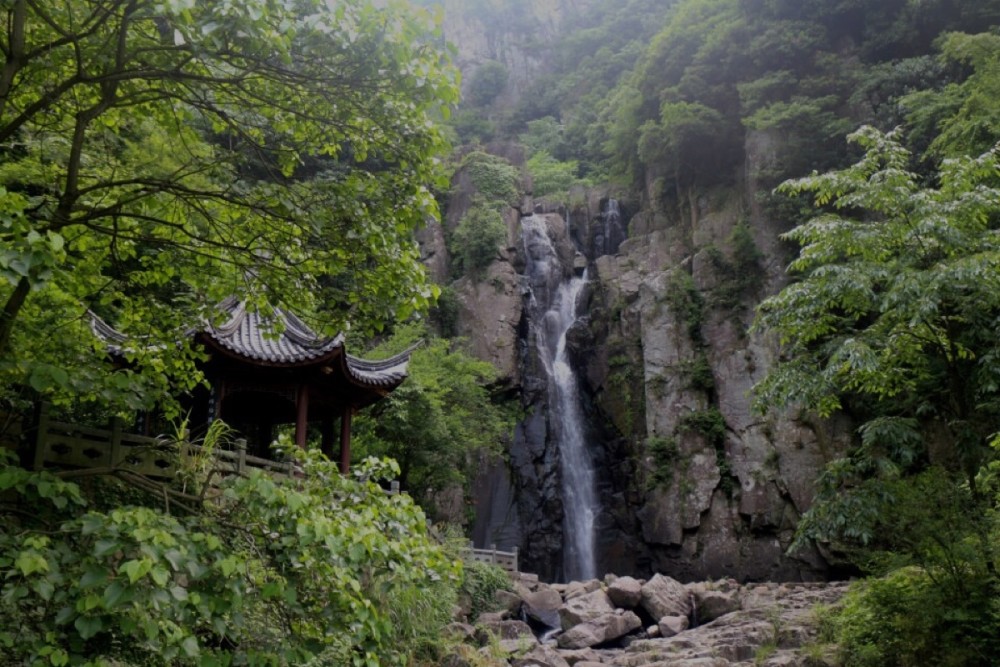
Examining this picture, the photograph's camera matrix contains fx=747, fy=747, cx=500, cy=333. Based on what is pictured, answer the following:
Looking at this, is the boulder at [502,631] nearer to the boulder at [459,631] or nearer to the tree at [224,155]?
the boulder at [459,631]

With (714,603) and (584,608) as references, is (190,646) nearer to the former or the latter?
(584,608)

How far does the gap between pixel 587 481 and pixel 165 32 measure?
21.5 meters

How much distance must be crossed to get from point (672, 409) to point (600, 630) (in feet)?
31.6

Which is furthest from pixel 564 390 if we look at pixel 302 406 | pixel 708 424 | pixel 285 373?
pixel 285 373

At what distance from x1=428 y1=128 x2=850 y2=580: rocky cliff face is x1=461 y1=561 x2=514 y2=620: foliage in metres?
7.19

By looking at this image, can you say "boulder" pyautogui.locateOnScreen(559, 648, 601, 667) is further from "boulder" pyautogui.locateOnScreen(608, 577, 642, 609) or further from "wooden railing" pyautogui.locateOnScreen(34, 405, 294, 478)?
"wooden railing" pyautogui.locateOnScreen(34, 405, 294, 478)

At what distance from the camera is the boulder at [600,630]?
1502cm

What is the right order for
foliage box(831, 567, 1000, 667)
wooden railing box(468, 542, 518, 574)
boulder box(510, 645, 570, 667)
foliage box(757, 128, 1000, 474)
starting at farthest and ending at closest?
wooden railing box(468, 542, 518, 574)
boulder box(510, 645, 570, 667)
foliage box(757, 128, 1000, 474)
foliage box(831, 567, 1000, 667)

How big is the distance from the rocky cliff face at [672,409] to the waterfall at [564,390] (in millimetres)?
322

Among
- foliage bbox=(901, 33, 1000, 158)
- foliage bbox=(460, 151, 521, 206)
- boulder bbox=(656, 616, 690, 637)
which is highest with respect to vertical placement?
foliage bbox=(460, 151, 521, 206)

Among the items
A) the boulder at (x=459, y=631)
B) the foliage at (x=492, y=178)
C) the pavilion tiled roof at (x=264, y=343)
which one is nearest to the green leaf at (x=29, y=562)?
the pavilion tiled roof at (x=264, y=343)

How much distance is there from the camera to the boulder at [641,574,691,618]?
16.6 m

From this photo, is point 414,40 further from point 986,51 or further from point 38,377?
point 986,51

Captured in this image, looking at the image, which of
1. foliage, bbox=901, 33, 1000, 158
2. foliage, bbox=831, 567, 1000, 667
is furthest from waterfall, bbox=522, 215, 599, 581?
foliage, bbox=831, 567, 1000, 667
